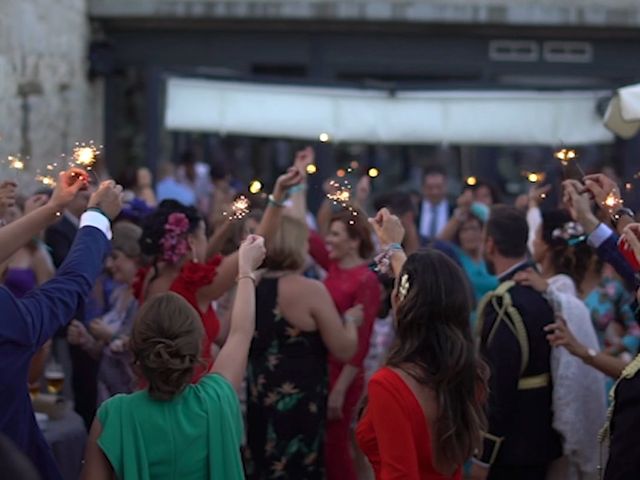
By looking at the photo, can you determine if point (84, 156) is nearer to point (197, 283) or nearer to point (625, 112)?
point (197, 283)

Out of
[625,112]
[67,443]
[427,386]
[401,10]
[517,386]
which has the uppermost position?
[401,10]

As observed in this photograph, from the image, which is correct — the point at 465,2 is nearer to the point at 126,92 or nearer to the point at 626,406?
the point at 126,92

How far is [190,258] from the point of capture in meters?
5.64

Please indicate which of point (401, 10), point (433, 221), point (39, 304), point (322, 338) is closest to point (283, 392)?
point (322, 338)

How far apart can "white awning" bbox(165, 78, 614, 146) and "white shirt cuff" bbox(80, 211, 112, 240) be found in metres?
7.45

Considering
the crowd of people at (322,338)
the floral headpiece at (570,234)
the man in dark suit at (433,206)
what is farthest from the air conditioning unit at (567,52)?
the floral headpiece at (570,234)

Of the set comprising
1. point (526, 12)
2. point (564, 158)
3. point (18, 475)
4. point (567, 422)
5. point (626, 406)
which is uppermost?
point (526, 12)

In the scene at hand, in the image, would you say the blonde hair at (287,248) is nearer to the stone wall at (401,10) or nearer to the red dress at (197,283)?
the red dress at (197,283)

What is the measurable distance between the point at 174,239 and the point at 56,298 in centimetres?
173

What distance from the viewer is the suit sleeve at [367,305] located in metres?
6.88

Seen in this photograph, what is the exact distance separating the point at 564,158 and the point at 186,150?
7.89 meters

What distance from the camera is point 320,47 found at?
1421 cm

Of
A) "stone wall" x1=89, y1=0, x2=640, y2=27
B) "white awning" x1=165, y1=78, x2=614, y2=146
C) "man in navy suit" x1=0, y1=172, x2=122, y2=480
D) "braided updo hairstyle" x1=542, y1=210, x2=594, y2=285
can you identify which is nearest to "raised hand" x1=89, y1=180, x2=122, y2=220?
"man in navy suit" x1=0, y1=172, x2=122, y2=480

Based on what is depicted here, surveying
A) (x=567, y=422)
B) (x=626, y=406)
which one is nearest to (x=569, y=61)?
(x=567, y=422)
